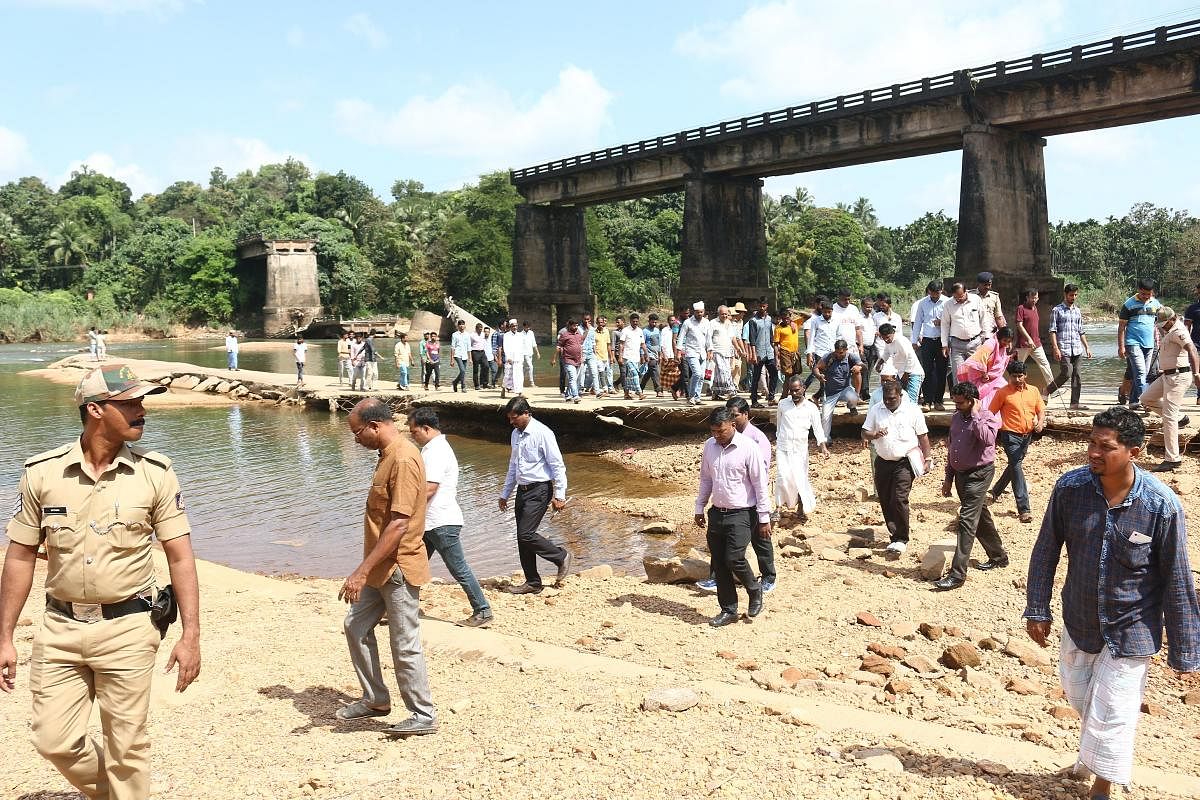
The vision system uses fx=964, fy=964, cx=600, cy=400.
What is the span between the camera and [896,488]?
909 cm

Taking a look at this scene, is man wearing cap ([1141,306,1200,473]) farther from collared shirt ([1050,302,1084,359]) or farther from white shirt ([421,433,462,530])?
white shirt ([421,433,462,530])

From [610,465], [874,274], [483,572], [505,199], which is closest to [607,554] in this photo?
[483,572]

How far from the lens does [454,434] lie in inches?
830

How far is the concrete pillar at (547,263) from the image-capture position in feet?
159

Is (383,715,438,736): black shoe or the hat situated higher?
the hat

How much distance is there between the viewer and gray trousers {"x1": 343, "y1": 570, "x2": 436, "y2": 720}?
5008 mm

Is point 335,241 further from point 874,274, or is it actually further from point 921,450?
point 921,450

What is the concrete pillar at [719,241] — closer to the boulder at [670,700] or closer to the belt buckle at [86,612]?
the boulder at [670,700]

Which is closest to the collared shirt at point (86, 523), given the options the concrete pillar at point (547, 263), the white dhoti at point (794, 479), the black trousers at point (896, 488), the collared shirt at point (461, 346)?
the black trousers at point (896, 488)

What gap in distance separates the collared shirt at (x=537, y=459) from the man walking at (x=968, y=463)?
3.34m

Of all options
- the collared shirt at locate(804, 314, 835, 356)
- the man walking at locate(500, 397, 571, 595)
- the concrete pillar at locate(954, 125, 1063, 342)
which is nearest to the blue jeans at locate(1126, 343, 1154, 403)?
the collared shirt at locate(804, 314, 835, 356)

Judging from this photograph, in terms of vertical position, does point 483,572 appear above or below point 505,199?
below

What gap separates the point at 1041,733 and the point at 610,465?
39.2ft

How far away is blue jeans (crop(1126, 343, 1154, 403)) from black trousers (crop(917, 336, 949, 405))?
98.9 inches
